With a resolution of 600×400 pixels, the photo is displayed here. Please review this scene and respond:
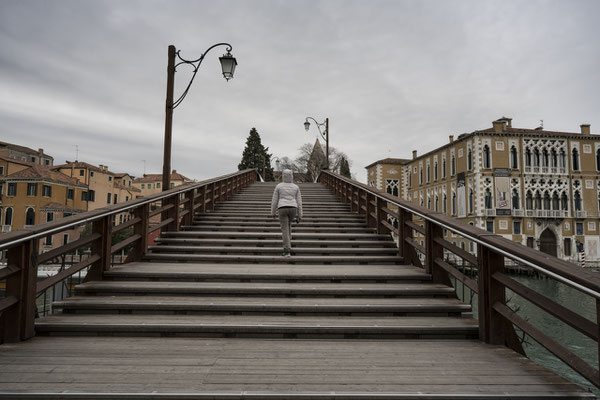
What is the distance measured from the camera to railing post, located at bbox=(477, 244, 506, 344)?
3508 millimetres

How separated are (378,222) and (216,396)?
5.49 m

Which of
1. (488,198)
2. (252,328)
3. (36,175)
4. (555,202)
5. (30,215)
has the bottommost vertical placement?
(252,328)

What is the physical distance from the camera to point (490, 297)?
3523mm

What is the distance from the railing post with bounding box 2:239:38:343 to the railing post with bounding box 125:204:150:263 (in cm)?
233

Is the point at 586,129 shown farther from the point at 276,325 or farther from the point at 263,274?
the point at 276,325

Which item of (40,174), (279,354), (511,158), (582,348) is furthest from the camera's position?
(40,174)

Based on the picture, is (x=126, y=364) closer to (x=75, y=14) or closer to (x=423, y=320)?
(x=423, y=320)

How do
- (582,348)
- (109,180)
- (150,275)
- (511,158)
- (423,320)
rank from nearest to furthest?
1. (423,320)
2. (150,275)
3. (582,348)
4. (511,158)
5. (109,180)

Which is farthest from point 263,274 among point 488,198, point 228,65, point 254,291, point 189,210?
point 488,198

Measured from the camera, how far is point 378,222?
7398mm

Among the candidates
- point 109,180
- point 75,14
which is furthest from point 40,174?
point 75,14

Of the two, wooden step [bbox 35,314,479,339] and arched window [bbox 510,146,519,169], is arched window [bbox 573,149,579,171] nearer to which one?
arched window [bbox 510,146,519,169]

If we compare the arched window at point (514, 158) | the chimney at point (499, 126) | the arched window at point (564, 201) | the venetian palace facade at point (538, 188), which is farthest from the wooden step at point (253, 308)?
the arched window at point (564, 201)

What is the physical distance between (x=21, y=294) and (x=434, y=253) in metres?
4.90
